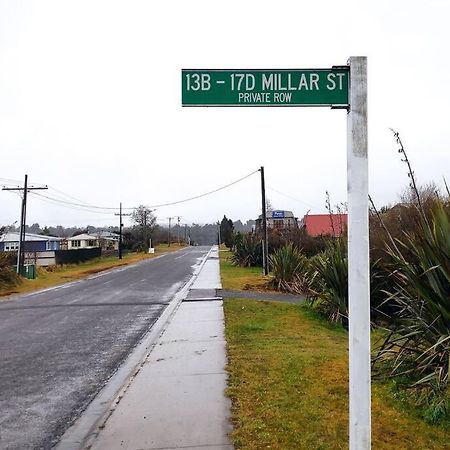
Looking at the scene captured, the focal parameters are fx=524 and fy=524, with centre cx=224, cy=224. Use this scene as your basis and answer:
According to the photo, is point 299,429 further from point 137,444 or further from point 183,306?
point 183,306

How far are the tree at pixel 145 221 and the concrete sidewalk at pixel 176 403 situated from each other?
229ft

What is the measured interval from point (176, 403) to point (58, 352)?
398 centimetres

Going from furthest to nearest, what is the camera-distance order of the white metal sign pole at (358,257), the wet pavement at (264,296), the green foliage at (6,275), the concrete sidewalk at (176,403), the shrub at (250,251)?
the shrub at (250,251) < the green foliage at (6,275) < the wet pavement at (264,296) < the concrete sidewalk at (176,403) < the white metal sign pole at (358,257)

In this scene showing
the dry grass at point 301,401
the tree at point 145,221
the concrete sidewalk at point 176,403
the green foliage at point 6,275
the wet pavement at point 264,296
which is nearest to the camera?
the dry grass at point 301,401

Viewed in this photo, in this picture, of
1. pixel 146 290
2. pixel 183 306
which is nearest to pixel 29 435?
pixel 183 306

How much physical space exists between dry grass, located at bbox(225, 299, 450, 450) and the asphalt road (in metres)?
1.73

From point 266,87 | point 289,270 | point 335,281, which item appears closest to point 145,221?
point 289,270

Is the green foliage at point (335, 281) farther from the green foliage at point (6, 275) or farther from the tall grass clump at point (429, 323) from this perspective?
the green foliage at point (6, 275)

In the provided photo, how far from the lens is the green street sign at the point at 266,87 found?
10.7 feet

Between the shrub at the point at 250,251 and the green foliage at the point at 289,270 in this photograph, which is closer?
the green foliage at the point at 289,270

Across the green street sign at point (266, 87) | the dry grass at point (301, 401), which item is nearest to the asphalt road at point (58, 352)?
the dry grass at point (301, 401)

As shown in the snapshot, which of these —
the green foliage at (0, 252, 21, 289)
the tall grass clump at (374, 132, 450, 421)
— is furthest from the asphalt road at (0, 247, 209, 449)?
the green foliage at (0, 252, 21, 289)

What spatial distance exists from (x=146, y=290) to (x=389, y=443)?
16.2 meters

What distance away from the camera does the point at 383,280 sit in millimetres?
9953
